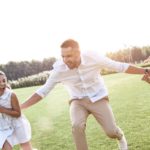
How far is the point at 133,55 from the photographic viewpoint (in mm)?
70938

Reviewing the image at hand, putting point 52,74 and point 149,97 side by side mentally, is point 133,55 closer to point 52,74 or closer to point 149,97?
point 149,97

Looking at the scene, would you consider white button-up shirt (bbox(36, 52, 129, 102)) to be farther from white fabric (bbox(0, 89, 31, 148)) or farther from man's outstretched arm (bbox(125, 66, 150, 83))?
white fabric (bbox(0, 89, 31, 148))

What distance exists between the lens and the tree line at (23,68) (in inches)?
2408

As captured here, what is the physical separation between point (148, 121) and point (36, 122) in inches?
168

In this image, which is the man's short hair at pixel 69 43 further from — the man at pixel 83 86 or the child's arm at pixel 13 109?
the child's arm at pixel 13 109

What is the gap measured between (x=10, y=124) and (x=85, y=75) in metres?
1.29

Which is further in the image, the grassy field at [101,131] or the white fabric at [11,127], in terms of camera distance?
the grassy field at [101,131]

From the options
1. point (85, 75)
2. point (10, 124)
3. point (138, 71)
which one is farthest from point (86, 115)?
point (10, 124)

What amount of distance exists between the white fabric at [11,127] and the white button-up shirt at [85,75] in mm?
541

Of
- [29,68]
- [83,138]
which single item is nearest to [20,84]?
[29,68]

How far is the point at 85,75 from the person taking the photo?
7.14 m

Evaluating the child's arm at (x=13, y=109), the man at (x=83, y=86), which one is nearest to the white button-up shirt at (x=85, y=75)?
the man at (x=83, y=86)

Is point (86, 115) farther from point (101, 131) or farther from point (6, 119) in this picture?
point (101, 131)

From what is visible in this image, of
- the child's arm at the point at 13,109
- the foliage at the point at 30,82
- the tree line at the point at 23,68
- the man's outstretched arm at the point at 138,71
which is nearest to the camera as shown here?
the child's arm at the point at 13,109
